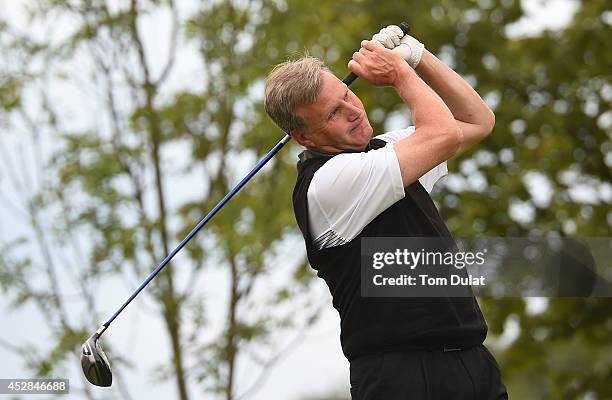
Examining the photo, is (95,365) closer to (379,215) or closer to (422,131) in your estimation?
(379,215)

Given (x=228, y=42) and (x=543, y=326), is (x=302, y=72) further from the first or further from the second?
(x=543, y=326)

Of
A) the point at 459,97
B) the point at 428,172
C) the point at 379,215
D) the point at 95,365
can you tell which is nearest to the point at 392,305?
the point at 379,215

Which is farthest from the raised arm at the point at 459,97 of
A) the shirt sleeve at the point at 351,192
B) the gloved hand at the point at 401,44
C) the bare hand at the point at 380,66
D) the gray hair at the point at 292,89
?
the shirt sleeve at the point at 351,192

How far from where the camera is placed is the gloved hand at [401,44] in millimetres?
3713

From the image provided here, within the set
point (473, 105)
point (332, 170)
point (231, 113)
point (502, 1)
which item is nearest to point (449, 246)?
point (332, 170)

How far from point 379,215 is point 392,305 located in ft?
1.01

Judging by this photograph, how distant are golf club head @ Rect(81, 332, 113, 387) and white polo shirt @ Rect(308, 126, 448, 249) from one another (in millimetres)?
1668

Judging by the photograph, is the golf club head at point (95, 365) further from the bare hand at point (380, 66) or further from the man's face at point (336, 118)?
the bare hand at point (380, 66)

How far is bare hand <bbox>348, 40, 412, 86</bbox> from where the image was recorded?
3494mm

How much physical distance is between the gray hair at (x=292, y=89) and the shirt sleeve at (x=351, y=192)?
0.26 meters

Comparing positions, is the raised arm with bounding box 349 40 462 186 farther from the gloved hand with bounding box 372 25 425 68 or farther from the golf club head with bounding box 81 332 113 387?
the golf club head with bounding box 81 332 113 387

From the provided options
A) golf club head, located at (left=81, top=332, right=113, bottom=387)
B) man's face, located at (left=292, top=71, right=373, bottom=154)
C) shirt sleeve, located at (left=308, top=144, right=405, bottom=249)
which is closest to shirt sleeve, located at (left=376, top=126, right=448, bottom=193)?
man's face, located at (left=292, top=71, right=373, bottom=154)

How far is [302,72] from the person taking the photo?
11.8 ft

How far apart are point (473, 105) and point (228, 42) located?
19.4ft
